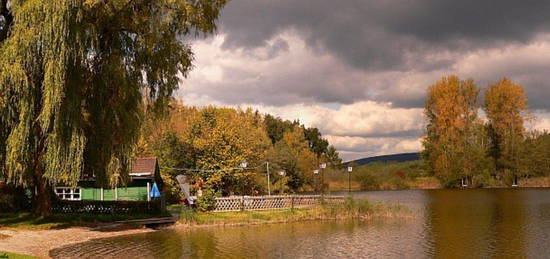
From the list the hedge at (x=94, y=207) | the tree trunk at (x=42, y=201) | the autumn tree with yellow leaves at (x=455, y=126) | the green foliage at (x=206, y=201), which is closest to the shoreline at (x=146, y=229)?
the green foliage at (x=206, y=201)

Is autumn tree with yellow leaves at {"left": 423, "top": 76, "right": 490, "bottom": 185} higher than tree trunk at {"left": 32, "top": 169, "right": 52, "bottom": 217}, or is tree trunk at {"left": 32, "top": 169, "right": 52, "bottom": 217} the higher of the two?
autumn tree with yellow leaves at {"left": 423, "top": 76, "right": 490, "bottom": 185}

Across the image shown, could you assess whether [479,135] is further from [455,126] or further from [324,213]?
[324,213]

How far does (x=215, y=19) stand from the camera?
23.5m

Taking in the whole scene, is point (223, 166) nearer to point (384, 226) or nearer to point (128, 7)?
point (384, 226)

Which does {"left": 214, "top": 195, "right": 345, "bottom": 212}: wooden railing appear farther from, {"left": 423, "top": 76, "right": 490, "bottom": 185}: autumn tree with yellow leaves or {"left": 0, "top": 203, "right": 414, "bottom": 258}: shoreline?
{"left": 423, "top": 76, "right": 490, "bottom": 185}: autumn tree with yellow leaves

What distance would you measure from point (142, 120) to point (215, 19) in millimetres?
5839

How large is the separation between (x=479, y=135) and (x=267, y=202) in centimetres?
5029

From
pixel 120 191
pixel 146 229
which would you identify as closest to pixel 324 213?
pixel 146 229

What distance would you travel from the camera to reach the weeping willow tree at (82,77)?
18859mm

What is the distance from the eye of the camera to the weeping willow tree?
1886 centimetres

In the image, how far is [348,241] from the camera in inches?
813

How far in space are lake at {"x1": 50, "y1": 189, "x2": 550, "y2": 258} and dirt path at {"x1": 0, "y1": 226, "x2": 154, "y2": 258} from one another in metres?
0.76

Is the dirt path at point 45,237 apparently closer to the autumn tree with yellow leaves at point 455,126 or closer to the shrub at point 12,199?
the shrub at point 12,199

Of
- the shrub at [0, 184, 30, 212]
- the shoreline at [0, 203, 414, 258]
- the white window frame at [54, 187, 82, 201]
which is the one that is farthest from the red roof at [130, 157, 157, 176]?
the shrub at [0, 184, 30, 212]
